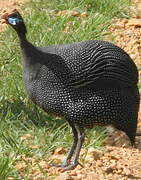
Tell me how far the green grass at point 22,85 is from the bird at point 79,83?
306 millimetres

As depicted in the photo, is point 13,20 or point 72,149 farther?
point 72,149

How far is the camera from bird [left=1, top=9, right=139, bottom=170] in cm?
461

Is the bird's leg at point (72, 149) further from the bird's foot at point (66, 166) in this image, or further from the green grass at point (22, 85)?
the green grass at point (22, 85)

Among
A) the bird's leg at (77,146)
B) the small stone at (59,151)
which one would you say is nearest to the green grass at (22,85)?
the small stone at (59,151)

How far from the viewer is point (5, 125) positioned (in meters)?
5.12

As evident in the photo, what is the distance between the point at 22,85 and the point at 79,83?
4.12ft

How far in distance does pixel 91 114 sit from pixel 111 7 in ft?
10.3

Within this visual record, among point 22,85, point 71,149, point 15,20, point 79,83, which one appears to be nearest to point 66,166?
point 71,149

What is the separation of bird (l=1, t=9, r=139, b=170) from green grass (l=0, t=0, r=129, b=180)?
1.00 ft

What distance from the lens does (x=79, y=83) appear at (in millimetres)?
4590

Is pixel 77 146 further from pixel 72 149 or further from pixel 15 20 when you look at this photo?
pixel 15 20

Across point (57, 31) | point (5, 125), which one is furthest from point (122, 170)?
point (57, 31)

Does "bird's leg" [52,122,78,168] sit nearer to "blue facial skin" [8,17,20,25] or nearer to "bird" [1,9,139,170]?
"bird" [1,9,139,170]

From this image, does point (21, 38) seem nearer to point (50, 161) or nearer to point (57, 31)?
point (50, 161)
